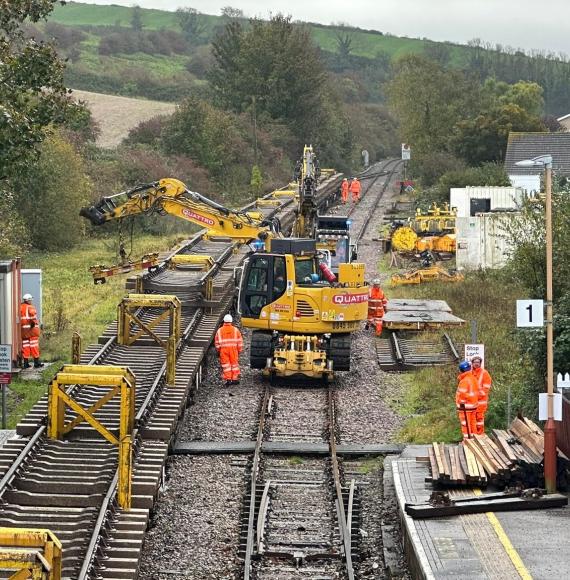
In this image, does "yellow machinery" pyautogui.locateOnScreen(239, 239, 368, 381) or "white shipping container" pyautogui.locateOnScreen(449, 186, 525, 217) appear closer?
"yellow machinery" pyautogui.locateOnScreen(239, 239, 368, 381)

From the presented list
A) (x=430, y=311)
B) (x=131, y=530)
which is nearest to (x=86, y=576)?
(x=131, y=530)

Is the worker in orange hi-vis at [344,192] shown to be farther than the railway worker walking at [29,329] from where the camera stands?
Yes

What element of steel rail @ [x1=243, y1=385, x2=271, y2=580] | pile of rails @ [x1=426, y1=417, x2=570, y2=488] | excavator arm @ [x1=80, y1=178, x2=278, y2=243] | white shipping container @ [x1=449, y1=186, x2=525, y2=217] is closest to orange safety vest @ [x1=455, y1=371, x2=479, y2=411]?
pile of rails @ [x1=426, y1=417, x2=570, y2=488]

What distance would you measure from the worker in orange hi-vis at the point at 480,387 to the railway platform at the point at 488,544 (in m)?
2.81

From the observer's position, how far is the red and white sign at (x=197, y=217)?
26.6 m

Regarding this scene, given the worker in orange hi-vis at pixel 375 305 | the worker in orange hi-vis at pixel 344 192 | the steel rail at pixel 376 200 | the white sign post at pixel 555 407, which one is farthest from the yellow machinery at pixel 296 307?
the worker in orange hi-vis at pixel 344 192

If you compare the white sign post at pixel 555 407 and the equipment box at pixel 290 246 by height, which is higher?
the equipment box at pixel 290 246

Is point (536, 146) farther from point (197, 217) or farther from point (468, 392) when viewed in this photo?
point (468, 392)

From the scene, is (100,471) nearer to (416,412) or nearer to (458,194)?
(416,412)

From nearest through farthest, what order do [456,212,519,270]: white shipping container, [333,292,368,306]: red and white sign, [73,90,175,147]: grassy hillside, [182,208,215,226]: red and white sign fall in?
[333,292,368,306]: red and white sign, [182,208,215,226]: red and white sign, [456,212,519,270]: white shipping container, [73,90,175,147]: grassy hillside

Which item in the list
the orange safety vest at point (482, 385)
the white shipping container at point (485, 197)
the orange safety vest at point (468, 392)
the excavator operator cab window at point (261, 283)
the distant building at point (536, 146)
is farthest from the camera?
the distant building at point (536, 146)

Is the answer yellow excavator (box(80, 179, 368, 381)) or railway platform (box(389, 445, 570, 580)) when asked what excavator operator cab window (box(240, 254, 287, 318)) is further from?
railway platform (box(389, 445, 570, 580))

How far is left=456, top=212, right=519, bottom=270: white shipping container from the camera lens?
36781 mm

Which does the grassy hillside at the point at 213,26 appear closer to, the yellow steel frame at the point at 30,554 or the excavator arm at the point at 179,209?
the excavator arm at the point at 179,209
